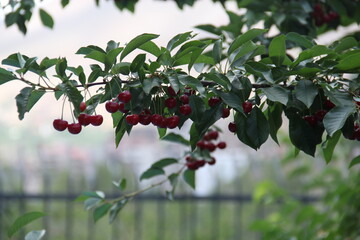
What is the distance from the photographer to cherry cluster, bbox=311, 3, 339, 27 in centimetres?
206

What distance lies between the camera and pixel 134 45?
1.14 meters

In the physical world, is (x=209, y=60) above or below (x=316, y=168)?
above

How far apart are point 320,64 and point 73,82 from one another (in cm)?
51

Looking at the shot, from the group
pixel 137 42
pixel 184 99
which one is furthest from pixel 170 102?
pixel 137 42

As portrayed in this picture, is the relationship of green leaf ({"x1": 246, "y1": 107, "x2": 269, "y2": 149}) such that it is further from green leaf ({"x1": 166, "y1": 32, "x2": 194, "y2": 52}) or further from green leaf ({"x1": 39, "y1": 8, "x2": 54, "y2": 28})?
green leaf ({"x1": 39, "y1": 8, "x2": 54, "y2": 28})

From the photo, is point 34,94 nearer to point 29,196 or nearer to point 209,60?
point 209,60

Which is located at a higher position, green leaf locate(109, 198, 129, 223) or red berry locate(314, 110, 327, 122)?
red berry locate(314, 110, 327, 122)

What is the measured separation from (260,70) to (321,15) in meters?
1.01

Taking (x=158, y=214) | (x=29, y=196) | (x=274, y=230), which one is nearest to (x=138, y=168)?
(x=158, y=214)

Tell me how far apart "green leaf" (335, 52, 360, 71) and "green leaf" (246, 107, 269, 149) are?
0.19m

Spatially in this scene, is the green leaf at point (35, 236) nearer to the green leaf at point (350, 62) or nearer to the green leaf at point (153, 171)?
the green leaf at point (153, 171)

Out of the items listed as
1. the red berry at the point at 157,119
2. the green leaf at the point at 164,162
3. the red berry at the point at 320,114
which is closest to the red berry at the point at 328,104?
the red berry at the point at 320,114

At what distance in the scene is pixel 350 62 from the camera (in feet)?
3.70

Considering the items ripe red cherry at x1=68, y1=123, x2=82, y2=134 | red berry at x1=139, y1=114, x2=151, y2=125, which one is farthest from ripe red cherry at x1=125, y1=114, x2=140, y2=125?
ripe red cherry at x1=68, y1=123, x2=82, y2=134
